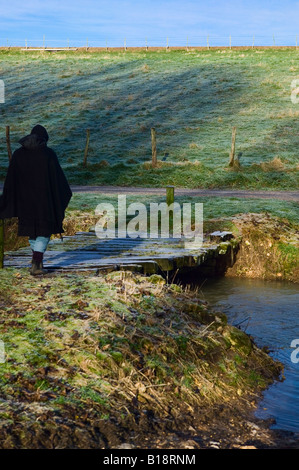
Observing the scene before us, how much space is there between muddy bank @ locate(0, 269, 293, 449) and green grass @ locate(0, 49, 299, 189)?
1752 centimetres

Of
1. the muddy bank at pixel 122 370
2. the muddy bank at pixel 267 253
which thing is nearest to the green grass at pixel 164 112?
the muddy bank at pixel 267 253

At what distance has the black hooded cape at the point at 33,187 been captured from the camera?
9.23m

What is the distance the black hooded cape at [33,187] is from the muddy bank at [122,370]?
91 centimetres

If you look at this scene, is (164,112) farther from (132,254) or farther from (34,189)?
(34,189)

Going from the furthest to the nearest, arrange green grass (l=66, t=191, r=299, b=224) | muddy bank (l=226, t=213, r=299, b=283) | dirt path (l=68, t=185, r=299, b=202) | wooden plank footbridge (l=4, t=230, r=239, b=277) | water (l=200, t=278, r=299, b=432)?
dirt path (l=68, t=185, r=299, b=202), green grass (l=66, t=191, r=299, b=224), muddy bank (l=226, t=213, r=299, b=283), wooden plank footbridge (l=4, t=230, r=239, b=277), water (l=200, t=278, r=299, b=432)

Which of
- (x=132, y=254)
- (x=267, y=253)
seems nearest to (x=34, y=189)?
(x=132, y=254)

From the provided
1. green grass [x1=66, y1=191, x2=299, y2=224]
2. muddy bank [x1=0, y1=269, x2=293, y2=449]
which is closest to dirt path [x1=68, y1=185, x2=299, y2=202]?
green grass [x1=66, y1=191, x2=299, y2=224]

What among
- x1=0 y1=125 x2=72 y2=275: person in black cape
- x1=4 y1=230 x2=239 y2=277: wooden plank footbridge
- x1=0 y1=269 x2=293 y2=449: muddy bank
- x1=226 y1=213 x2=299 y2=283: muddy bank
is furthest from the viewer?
x1=226 y1=213 x2=299 y2=283: muddy bank

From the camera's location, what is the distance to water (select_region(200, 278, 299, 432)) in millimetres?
6980

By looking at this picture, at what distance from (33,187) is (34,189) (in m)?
0.03

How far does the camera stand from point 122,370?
6.59 m

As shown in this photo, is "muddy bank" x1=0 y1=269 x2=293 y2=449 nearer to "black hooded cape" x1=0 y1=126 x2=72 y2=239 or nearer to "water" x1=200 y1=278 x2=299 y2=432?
"water" x1=200 y1=278 x2=299 y2=432

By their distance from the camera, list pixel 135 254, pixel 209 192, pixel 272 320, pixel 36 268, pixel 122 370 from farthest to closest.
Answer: pixel 209 192
pixel 135 254
pixel 272 320
pixel 36 268
pixel 122 370
